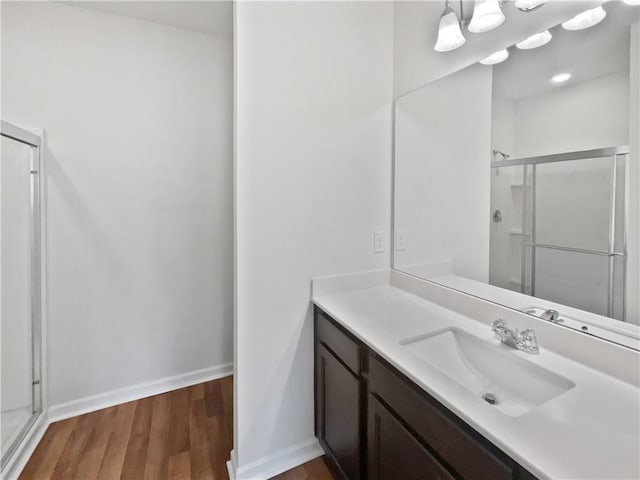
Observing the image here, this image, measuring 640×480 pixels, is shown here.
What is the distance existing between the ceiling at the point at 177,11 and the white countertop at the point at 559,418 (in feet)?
6.72

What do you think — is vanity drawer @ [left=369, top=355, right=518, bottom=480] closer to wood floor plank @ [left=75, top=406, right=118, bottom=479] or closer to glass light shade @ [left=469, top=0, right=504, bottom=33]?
glass light shade @ [left=469, top=0, right=504, bottom=33]

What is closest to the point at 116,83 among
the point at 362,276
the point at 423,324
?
the point at 362,276

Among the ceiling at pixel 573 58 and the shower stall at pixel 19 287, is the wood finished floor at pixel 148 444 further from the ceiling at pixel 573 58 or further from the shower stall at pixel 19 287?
the ceiling at pixel 573 58

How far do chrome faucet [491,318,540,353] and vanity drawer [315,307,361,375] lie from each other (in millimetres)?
509

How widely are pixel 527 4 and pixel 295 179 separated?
1.09 metres

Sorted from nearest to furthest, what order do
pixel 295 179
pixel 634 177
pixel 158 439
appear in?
pixel 634 177
pixel 295 179
pixel 158 439

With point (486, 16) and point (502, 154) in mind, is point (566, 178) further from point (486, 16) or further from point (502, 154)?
point (486, 16)

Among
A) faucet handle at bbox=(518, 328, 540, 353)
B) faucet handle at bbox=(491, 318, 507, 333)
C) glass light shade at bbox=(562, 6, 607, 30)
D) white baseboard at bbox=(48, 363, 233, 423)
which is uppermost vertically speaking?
glass light shade at bbox=(562, 6, 607, 30)

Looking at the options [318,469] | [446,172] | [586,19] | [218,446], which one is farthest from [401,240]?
[218,446]

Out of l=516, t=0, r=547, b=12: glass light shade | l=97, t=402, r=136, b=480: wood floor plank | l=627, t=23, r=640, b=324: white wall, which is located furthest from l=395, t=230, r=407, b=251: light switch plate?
l=97, t=402, r=136, b=480: wood floor plank

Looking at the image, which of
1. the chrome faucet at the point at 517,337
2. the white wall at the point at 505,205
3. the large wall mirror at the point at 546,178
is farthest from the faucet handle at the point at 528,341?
the white wall at the point at 505,205

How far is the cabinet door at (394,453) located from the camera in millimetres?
875

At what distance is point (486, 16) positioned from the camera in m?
1.24

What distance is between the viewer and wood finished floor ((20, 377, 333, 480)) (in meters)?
1.56
